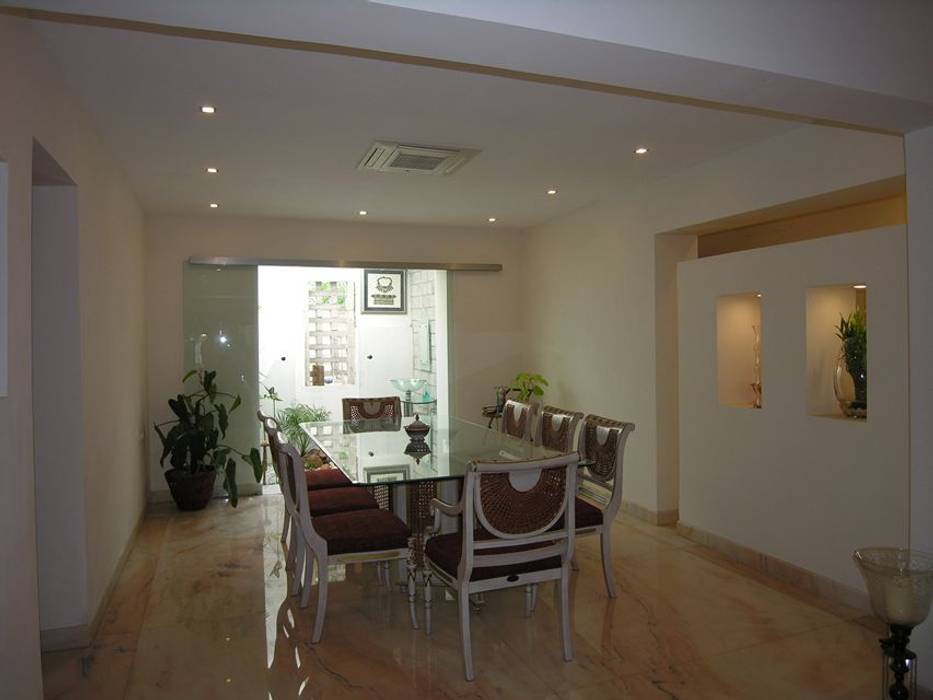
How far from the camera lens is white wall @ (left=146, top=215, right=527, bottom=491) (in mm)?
5996

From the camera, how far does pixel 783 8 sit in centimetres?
223

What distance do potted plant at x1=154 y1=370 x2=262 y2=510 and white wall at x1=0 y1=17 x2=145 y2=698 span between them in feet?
0.85

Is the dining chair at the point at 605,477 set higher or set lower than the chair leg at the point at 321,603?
higher

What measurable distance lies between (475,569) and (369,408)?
2.96m

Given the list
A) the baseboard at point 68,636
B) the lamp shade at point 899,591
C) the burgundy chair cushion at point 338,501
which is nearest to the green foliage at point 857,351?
the lamp shade at point 899,591

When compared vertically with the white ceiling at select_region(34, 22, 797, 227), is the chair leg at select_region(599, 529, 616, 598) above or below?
below

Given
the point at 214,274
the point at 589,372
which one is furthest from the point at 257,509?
the point at 589,372

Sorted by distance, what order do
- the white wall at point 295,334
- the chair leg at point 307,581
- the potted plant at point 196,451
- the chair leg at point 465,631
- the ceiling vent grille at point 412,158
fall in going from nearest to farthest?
the chair leg at point 465,631
the chair leg at point 307,581
the ceiling vent grille at point 412,158
the potted plant at point 196,451
the white wall at point 295,334

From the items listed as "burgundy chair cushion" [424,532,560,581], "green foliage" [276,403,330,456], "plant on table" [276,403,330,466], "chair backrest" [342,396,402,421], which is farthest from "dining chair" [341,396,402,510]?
"burgundy chair cushion" [424,532,560,581]

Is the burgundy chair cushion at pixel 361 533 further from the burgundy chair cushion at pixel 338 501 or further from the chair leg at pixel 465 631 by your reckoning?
the chair leg at pixel 465 631

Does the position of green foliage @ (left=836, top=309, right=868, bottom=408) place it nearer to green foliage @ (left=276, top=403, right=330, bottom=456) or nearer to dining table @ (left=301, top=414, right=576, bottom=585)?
dining table @ (left=301, top=414, right=576, bottom=585)

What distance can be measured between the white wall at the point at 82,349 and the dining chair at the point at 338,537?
1.01 m

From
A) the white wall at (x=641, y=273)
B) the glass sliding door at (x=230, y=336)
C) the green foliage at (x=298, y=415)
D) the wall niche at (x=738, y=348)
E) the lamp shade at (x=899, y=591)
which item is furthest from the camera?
the green foliage at (x=298, y=415)

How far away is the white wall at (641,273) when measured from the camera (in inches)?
149
